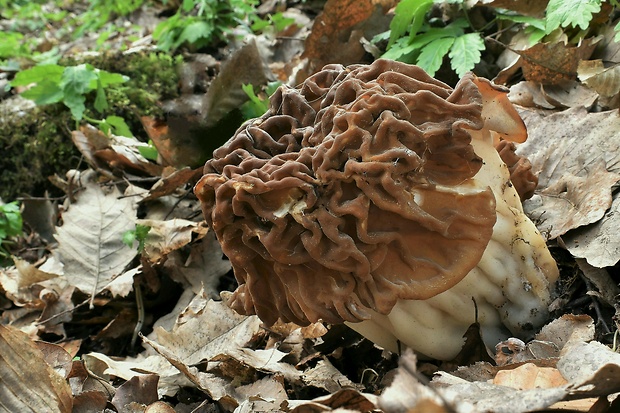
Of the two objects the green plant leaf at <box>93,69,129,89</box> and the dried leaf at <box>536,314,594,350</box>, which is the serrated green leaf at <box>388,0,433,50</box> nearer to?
the dried leaf at <box>536,314,594,350</box>

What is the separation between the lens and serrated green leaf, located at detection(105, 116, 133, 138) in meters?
5.73

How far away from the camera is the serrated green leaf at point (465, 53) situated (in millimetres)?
4188

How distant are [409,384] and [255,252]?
1453 mm

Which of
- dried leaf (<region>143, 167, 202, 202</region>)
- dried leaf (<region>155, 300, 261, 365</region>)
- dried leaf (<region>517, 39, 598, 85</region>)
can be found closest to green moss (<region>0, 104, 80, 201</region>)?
dried leaf (<region>143, 167, 202, 202</region>)

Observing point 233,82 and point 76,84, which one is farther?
point 76,84

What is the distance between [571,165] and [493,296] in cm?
119

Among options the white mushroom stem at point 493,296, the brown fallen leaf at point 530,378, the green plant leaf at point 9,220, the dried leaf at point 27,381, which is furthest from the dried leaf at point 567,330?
the green plant leaf at point 9,220

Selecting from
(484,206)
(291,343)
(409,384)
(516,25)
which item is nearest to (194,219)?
(291,343)

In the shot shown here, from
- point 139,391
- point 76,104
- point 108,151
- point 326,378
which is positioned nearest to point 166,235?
point 108,151

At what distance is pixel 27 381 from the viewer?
2.99m

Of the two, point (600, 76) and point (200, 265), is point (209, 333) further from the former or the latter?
point (600, 76)

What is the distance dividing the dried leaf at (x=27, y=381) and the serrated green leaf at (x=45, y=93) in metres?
3.47

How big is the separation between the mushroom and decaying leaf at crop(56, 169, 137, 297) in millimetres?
1873

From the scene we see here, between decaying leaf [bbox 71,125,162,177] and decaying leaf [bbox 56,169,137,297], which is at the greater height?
decaying leaf [bbox 71,125,162,177]
